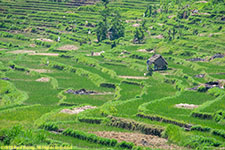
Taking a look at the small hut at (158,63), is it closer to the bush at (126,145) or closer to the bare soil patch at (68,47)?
the bare soil patch at (68,47)

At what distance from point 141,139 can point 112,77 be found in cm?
2370

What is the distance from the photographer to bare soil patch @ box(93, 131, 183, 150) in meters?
20.3

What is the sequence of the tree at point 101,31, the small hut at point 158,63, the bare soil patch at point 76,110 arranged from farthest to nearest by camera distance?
the tree at point 101,31 → the small hut at point 158,63 → the bare soil patch at point 76,110

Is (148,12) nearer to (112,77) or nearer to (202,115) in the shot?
(112,77)

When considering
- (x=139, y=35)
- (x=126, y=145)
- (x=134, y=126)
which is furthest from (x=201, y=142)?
(x=139, y=35)

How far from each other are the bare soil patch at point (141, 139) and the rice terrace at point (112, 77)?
49mm

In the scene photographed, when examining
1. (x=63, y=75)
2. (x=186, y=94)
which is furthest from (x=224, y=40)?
(x=186, y=94)

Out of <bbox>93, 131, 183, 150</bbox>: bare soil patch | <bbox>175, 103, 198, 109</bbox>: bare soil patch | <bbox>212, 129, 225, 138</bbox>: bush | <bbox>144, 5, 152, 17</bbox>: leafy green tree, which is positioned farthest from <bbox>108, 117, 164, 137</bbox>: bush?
<bbox>144, 5, 152, 17</bbox>: leafy green tree

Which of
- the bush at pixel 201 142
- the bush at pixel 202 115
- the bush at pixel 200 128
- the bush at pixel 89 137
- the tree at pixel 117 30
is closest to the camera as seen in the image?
the bush at pixel 201 142

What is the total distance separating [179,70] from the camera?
46.5m

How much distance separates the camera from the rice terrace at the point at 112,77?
21.9 metres

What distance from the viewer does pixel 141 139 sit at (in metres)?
21.3

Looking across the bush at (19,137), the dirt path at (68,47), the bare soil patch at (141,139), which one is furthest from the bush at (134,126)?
the dirt path at (68,47)

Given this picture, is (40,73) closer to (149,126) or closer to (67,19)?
(149,126)
